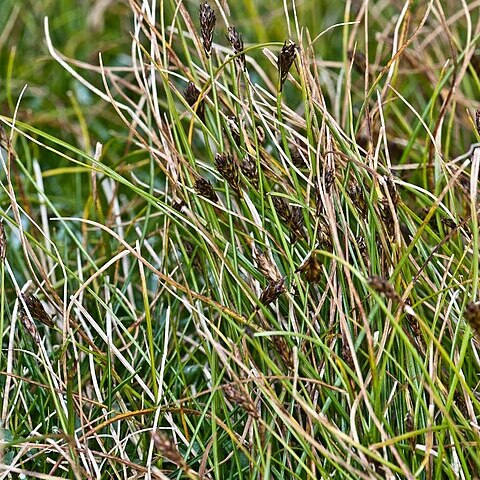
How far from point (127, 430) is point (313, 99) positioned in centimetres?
50

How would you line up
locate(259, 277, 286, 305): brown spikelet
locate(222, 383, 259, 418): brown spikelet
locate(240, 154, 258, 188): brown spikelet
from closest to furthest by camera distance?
locate(222, 383, 259, 418): brown spikelet
locate(259, 277, 286, 305): brown spikelet
locate(240, 154, 258, 188): brown spikelet

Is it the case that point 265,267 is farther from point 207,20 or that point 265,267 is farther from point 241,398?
point 207,20

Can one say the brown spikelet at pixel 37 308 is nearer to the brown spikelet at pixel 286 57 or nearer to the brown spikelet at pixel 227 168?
A: the brown spikelet at pixel 227 168

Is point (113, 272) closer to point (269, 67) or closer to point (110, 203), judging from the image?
point (110, 203)

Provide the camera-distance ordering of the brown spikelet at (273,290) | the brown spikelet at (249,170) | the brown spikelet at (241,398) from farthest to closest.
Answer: the brown spikelet at (249,170) → the brown spikelet at (273,290) → the brown spikelet at (241,398)

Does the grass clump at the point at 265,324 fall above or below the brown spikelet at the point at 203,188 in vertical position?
below

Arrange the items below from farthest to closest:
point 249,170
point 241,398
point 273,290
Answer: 1. point 249,170
2. point 273,290
3. point 241,398

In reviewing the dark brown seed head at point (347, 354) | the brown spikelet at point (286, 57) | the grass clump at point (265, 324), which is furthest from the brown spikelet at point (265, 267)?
the brown spikelet at point (286, 57)

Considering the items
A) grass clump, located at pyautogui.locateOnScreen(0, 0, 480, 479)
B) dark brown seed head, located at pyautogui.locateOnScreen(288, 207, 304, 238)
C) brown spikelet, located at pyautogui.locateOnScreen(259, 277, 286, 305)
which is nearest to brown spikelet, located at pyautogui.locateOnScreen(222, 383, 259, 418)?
grass clump, located at pyautogui.locateOnScreen(0, 0, 480, 479)

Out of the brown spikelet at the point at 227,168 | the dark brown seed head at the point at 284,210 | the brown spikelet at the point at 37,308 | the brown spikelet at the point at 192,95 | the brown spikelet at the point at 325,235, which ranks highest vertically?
the brown spikelet at the point at 192,95

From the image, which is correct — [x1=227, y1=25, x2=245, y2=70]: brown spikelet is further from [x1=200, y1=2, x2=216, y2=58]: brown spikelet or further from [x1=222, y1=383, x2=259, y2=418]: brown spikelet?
[x1=222, y1=383, x2=259, y2=418]: brown spikelet

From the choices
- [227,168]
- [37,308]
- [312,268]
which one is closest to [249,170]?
[227,168]

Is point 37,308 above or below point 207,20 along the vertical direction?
below

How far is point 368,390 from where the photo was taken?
100cm
